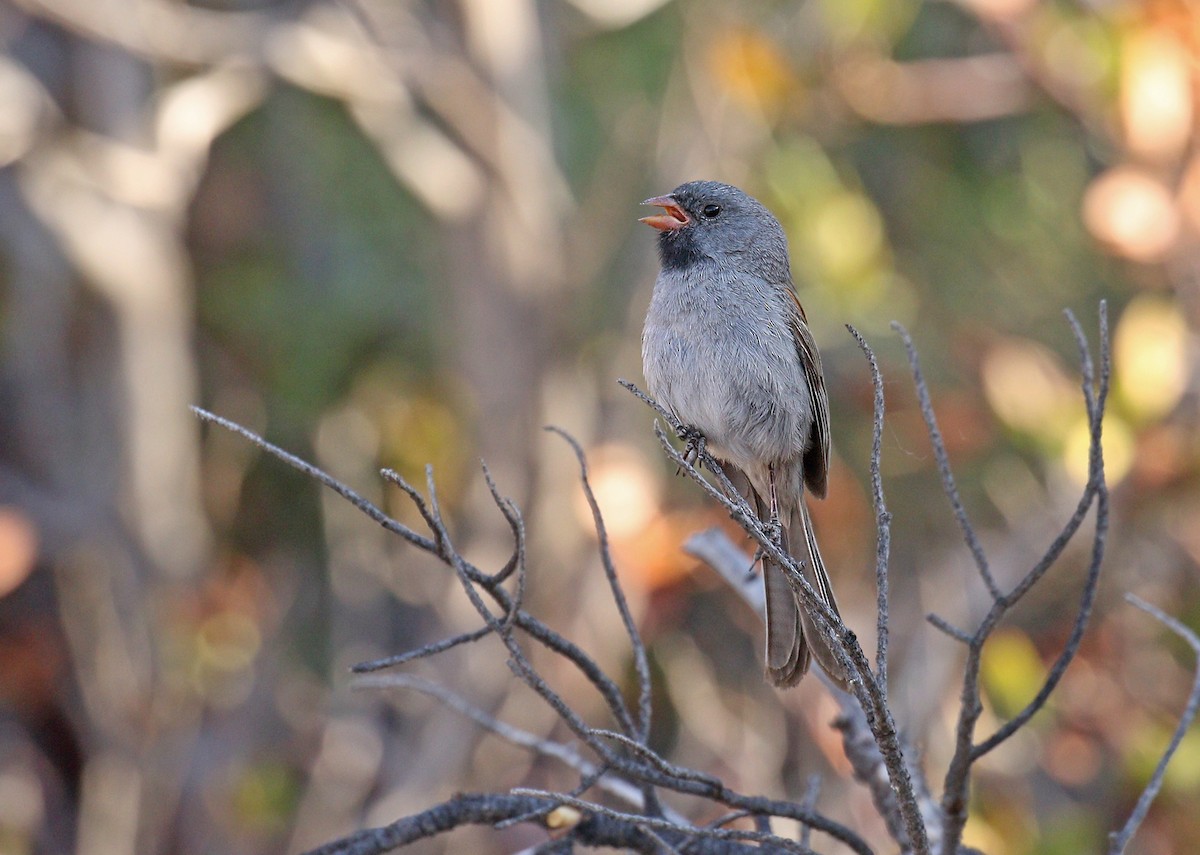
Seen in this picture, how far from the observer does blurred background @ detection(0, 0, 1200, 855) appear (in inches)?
185

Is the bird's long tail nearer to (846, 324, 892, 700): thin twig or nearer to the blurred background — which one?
(846, 324, 892, 700): thin twig

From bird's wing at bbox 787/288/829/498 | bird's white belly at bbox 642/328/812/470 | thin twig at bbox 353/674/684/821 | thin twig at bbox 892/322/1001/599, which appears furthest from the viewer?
bird's wing at bbox 787/288/829/498

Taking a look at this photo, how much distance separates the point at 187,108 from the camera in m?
5.62

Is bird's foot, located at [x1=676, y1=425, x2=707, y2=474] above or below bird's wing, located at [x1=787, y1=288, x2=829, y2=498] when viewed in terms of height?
below

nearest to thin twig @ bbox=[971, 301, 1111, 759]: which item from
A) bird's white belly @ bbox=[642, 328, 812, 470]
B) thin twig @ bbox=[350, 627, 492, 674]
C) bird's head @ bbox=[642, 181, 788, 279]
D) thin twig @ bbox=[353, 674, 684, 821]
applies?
thin twig @ bbox=[353, 674, 684, 821]

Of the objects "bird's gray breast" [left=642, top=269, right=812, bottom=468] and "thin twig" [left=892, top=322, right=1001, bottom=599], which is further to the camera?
"bird's gray breast" [left=642, top=269, right=812, bottom=468]

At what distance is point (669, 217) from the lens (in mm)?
3400

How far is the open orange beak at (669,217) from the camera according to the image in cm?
334

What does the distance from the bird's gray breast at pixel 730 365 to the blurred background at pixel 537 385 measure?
54.4 inches

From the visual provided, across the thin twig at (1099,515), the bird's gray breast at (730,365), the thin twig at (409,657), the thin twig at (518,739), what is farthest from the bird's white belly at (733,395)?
the thin twig at (409,657)

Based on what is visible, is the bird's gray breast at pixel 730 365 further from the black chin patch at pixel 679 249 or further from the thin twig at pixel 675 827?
the thin twig at pixel 675 827

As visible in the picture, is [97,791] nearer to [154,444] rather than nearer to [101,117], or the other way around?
[154,444]

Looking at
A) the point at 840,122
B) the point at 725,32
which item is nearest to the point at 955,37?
the point at 840,122

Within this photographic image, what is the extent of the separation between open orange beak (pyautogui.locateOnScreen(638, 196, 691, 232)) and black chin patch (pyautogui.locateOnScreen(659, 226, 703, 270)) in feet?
0.06
